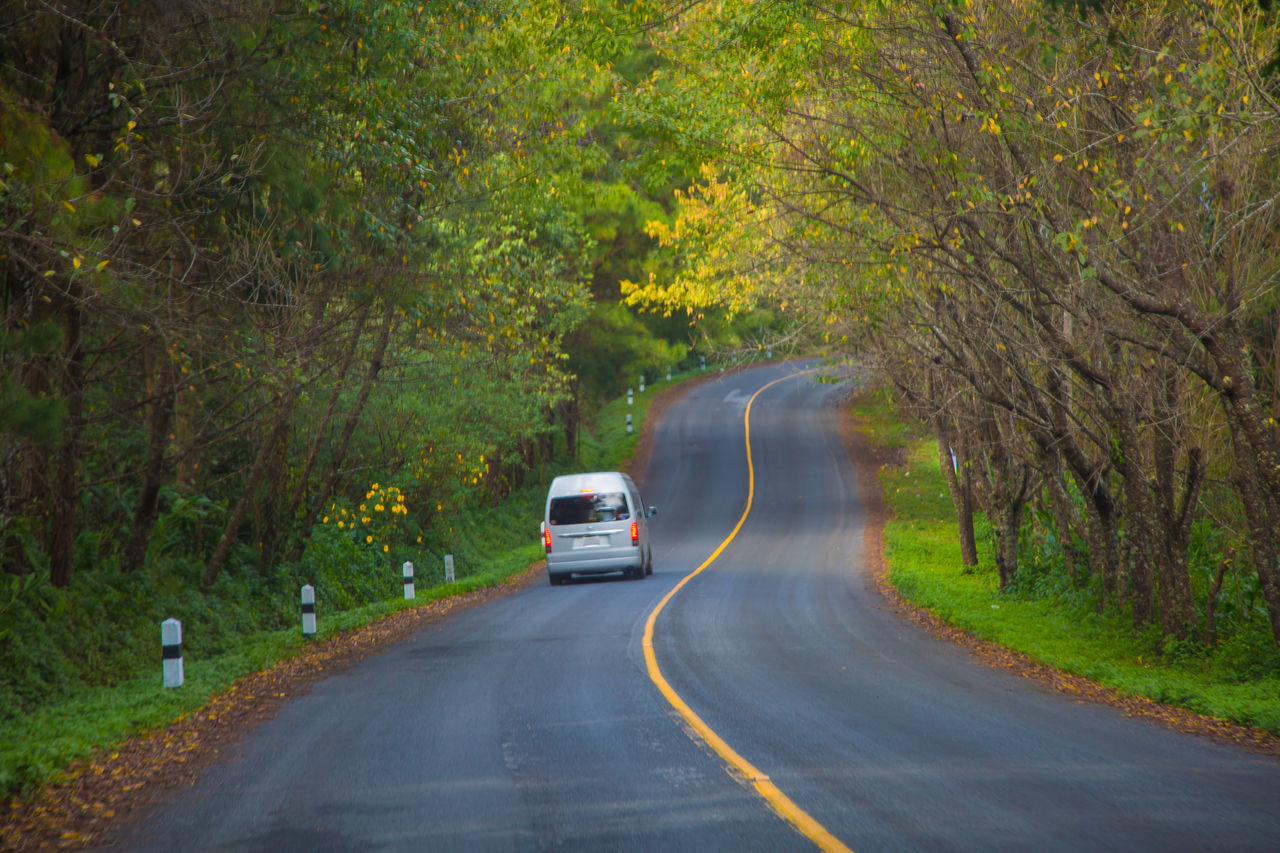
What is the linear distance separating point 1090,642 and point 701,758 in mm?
7943

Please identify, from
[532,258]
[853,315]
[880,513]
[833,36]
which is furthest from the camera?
[880,513]

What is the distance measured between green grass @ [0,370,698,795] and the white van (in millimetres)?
2013

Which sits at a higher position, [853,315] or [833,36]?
[833,36]

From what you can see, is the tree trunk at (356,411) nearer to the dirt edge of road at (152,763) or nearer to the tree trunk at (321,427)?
the tree trunk at (321,427)

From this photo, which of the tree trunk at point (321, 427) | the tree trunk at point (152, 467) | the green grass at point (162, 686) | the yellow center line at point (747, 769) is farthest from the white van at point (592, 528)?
the tree trunk at point (152, 467)

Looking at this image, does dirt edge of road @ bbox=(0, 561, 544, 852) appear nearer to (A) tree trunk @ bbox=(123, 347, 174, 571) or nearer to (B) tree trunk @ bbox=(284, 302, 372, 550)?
(A) tree trunk @ bbox=(123, 347, 174, 571)

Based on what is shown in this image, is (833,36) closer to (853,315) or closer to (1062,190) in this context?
(1062,190)

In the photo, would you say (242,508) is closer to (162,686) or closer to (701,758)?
(162,686)

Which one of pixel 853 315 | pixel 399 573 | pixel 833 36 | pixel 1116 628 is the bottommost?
pixel 1116 628

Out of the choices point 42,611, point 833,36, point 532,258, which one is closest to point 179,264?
point 42,611

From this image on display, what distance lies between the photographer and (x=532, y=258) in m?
22.3

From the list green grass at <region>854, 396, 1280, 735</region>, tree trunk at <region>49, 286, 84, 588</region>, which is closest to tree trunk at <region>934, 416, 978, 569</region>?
green grass at <region>854, 396, 1280, 735</region>

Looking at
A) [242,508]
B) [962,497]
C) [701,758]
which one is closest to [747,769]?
[701,758]

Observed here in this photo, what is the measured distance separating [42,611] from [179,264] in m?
4.32
